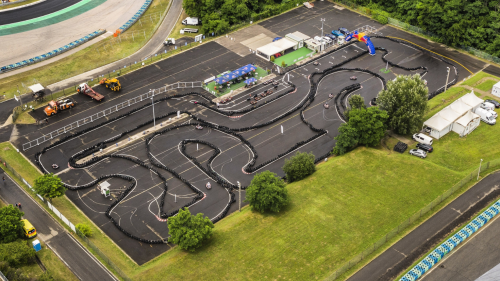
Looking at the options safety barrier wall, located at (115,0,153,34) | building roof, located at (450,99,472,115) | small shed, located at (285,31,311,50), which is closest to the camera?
building roof, located at (450,99,472,115)

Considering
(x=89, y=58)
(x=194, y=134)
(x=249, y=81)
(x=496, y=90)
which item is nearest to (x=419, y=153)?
(x=496, y=90)

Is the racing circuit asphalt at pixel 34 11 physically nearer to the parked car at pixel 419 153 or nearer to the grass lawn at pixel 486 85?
the parked car at pixel 419 153

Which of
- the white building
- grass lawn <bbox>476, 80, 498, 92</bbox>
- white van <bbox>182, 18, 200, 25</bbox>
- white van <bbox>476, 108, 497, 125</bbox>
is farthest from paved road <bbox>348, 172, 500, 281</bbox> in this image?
white van <bbox>182, 18, 200, 25</bbox>

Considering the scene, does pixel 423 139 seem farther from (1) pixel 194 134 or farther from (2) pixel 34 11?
(2) pixel 34 11

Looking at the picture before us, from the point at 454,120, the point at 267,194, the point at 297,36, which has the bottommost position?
the point at 267,194

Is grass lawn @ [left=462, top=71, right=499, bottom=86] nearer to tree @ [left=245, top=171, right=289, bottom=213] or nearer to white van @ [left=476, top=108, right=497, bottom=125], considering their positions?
white van @ [left=476, top=108, right=497, bottom=125]

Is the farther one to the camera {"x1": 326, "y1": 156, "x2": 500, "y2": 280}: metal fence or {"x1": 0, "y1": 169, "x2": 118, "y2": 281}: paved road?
{"x1": 0, "y1": 169, "x2": 118, "y2": 281}: paved road

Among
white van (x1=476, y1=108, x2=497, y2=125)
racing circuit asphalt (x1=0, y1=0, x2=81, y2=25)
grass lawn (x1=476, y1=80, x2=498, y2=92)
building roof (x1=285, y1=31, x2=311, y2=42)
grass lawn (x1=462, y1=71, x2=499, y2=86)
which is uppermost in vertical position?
racing circuit asphalt (x1=0, y1=0, x2=81, y2=25)
